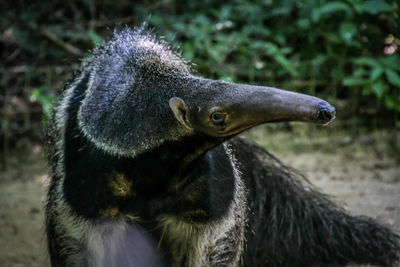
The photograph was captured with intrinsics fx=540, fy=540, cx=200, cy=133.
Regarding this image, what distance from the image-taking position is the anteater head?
7.06ft

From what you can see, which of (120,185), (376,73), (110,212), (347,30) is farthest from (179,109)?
(347,30)

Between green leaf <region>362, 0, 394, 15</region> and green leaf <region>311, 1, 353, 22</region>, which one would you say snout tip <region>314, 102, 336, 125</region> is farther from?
green leaf <region>311, 1, 353, 22</region>

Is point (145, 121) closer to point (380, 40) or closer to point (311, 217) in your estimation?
point (311, 217)

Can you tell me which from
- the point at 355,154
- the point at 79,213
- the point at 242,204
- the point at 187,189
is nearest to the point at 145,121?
the point at 187,189

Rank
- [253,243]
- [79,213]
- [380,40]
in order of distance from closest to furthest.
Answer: [79,213]
[253,243]
[380,40]

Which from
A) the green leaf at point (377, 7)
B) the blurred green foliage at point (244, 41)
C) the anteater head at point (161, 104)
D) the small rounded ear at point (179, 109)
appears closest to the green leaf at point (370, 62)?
the blurred green foliage at point (244, 41)

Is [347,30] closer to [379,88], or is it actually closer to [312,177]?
[379,88]

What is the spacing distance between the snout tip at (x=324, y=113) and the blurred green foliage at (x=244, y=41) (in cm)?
398

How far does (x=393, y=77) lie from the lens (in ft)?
18.3

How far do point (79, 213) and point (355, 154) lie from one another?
13.9 feet

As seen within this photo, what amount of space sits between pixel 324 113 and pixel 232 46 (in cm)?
457

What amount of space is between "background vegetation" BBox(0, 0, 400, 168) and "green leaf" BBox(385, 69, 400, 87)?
9.9 inches

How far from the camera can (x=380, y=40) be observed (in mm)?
6285

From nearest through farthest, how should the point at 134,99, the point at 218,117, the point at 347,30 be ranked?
1. the point at 218,117
2. the point at 134,99
3. the point at 347,30
